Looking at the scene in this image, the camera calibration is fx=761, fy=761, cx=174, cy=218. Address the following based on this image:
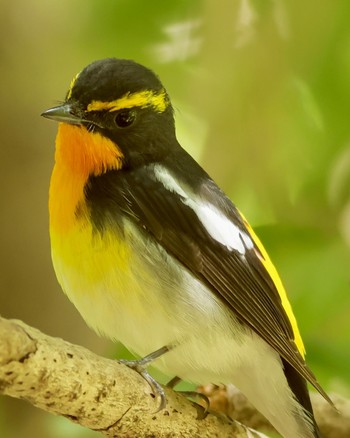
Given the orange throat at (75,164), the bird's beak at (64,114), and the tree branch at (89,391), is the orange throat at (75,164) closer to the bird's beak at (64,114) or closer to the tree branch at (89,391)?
the bird's beak at (64,114)

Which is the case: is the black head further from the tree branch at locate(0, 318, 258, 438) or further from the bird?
the tree branch at locate(0, 318, 258, 438)

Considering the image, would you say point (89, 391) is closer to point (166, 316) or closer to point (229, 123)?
point (166, 316)

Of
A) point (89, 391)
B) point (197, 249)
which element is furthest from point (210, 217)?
point (89, 391)

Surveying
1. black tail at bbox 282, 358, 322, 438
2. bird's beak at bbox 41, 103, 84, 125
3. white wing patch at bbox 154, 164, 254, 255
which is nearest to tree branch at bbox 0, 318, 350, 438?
black tail at bbox 282, 358, 322, 438

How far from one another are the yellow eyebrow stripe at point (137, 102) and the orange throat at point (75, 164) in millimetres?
56

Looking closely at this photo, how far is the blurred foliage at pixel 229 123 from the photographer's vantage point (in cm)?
206

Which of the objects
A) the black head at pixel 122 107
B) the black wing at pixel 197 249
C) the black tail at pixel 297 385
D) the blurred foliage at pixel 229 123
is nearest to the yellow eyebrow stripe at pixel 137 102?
the black head at pixel 122 107

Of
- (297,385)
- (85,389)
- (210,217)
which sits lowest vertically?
(85,389)

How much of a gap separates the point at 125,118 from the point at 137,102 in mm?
46

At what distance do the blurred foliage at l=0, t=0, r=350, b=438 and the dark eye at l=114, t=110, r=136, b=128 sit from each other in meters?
0.50

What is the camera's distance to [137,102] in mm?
1618

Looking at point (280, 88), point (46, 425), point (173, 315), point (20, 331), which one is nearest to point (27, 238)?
point (46, 425)

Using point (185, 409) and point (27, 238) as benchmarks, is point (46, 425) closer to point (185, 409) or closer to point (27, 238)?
point (27, 238)

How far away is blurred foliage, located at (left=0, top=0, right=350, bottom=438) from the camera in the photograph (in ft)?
6.75
